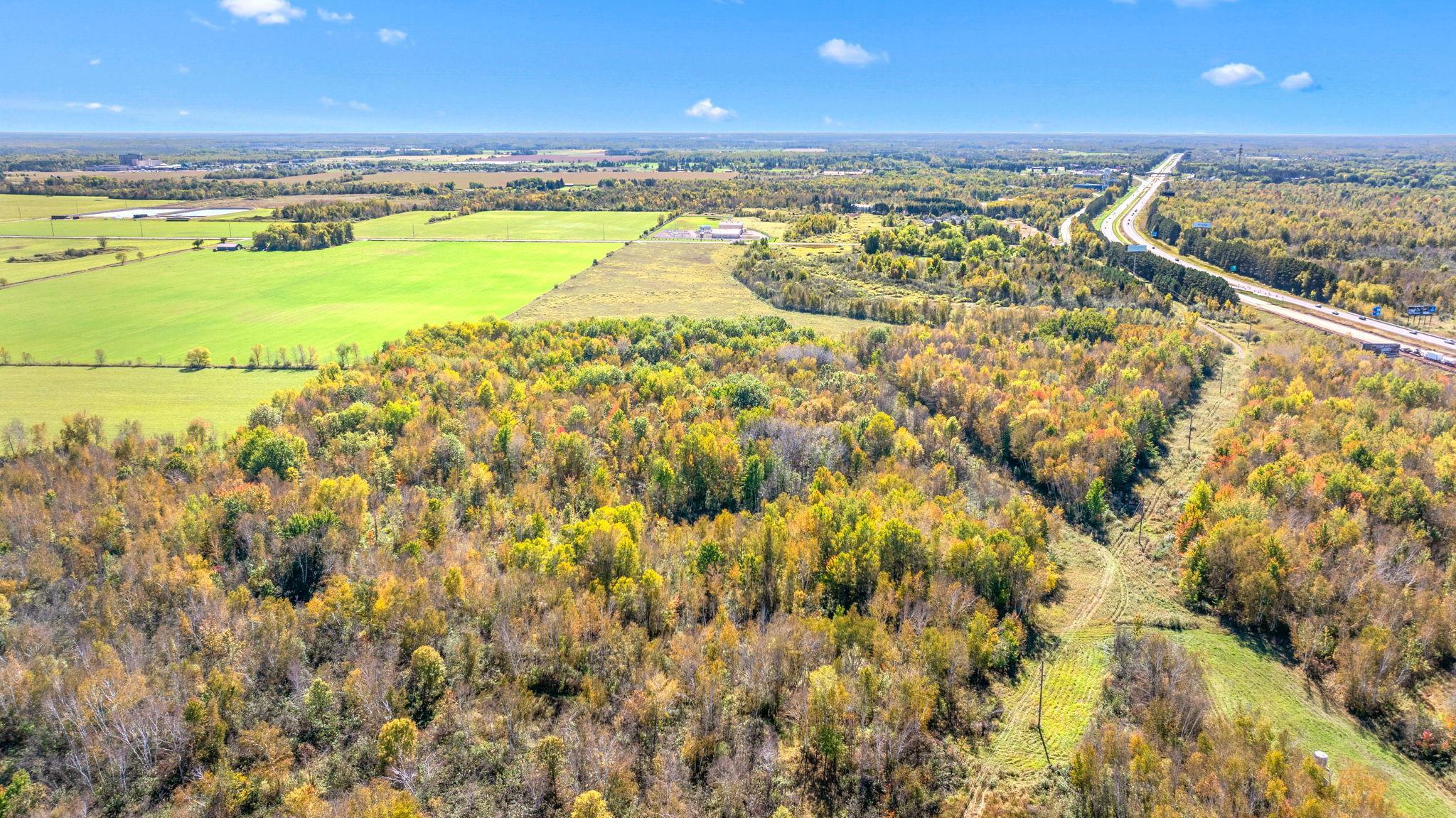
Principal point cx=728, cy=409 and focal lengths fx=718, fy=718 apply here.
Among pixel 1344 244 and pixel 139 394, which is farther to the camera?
pixel 1344 244

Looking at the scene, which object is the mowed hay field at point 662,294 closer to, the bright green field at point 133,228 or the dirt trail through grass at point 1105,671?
the dirt trail through grass at point 1105,671

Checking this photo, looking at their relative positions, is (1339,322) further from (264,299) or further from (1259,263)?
(264,299)

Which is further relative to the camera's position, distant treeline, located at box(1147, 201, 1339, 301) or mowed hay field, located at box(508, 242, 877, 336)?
distant treeline, located at box(1147, 201, 1339, 301)

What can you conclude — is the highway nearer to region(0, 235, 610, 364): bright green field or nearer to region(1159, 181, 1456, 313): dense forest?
region(1159, 181, 1456, 313): dense forest

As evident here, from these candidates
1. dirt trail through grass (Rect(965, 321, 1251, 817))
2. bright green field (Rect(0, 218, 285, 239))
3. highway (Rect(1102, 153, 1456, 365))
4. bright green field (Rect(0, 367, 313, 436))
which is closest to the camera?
dirt trail through grass (Rect(965, 321, 1251, 817))

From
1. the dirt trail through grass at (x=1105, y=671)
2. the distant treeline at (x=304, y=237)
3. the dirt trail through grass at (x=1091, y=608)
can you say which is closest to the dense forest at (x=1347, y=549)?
the dirt trail through grass at (x=1105, y=671)

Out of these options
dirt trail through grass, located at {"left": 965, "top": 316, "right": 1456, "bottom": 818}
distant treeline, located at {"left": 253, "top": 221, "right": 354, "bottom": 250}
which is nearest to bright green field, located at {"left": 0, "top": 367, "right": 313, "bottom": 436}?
dirt trail through grass, located at {"left": 965, "top": 316, "right": 1456, "bottom": 818}

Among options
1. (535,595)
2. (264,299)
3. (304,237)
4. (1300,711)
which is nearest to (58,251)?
(304,237)
